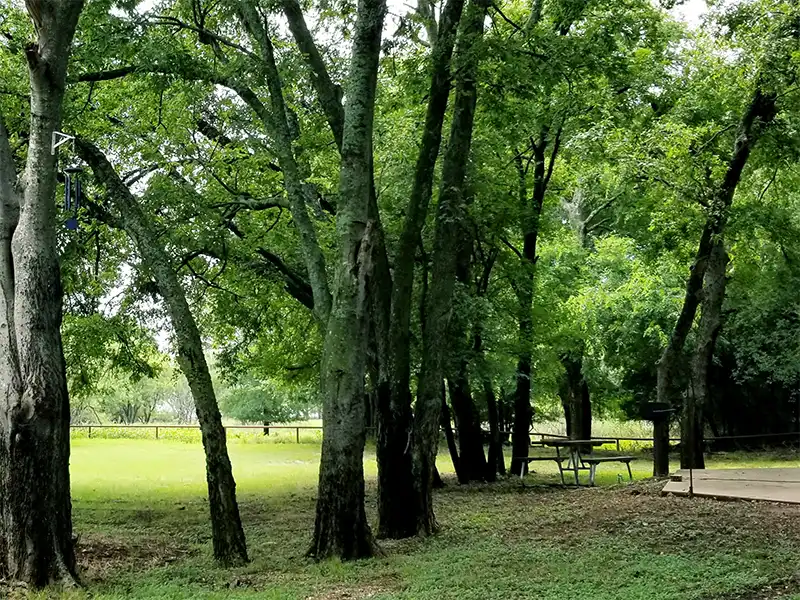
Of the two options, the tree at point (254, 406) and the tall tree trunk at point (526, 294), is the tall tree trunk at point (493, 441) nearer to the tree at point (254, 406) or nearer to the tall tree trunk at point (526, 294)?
the tall tree trunk at point (526, 294)

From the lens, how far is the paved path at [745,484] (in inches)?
Answer: 416

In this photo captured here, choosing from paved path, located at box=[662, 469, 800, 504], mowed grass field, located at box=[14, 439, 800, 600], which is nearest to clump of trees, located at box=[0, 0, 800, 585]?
mowed grass field, located at box=[14, 439, 800, 600]

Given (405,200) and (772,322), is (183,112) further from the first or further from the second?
(772,322)

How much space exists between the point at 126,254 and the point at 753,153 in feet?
40.1

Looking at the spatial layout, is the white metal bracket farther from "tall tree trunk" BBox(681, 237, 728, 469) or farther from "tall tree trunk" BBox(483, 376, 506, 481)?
"tall tree trunk" BBox(483, 376, 506, 481)

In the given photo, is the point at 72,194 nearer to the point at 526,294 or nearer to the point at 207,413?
the point at 207,413

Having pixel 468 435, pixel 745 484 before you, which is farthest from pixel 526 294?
pixel 745 484

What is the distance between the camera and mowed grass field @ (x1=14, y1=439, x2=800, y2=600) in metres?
6.50

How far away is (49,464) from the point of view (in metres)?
7.44

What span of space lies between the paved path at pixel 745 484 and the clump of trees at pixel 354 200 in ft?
3.58

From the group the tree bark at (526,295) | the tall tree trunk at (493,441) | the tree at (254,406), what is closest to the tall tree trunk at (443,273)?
the tree bark at (526,295)

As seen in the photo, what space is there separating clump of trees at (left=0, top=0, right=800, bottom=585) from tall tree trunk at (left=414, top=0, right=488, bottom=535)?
4 cm

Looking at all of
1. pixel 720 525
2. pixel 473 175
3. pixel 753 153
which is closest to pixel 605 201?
pixel 753 153

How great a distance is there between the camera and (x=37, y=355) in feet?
24.4
